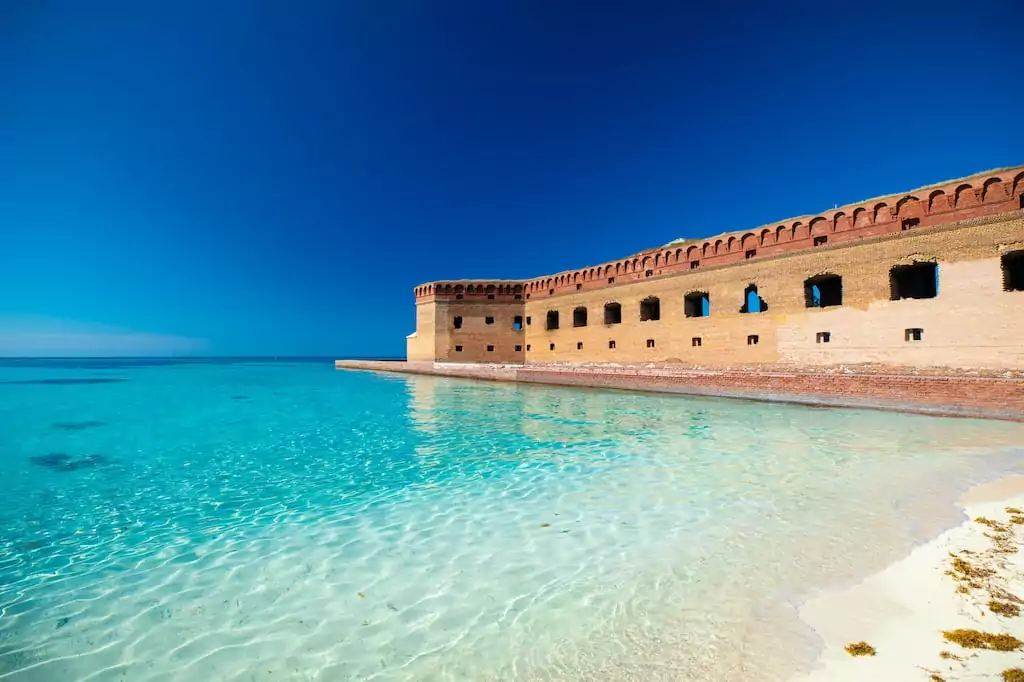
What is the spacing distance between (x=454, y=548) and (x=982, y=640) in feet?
9.47

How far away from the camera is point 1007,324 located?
10.4 m

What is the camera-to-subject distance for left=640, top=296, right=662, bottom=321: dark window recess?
1916 centimetres

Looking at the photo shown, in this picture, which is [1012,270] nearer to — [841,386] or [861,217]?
[861,217]

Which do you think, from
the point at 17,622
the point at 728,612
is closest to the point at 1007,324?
the point at 728,612

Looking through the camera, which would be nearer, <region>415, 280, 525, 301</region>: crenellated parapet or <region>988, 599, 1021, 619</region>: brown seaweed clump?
<region>988, 599, 1021, 619</region>: brown seaweed clump

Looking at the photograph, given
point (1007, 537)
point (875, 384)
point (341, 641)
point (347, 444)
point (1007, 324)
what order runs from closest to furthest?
point (341, 641), point (1007, 537), point (347, 444), point (1007, 324), point (875, 384)

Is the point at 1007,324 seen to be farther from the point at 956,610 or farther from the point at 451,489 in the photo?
the point at 451,489

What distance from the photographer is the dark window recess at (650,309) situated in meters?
19.2

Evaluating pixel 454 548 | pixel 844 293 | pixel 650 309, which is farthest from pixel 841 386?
pixel 454 548

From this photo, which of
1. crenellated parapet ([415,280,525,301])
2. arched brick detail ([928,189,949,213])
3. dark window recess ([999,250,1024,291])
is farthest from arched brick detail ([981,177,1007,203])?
crenellated parapet ([415,280,525,301])

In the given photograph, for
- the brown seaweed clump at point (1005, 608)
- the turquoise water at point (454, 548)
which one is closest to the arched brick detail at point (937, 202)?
the turquoise water at point (454, 548)

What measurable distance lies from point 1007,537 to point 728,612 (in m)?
2.49

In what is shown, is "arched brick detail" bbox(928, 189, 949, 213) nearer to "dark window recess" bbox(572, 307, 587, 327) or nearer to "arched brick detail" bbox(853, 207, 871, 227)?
"arched brick detail" bbox(853, 207, 871, 227)

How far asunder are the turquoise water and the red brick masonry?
7.41ft
